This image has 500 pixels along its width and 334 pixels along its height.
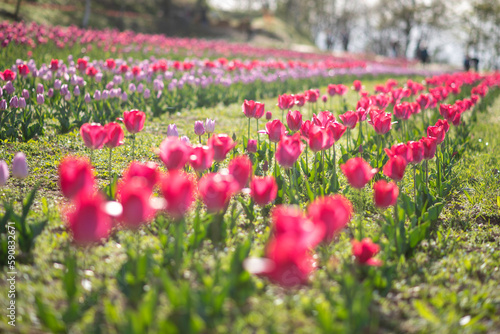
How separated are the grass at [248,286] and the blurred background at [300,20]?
57.3 ft

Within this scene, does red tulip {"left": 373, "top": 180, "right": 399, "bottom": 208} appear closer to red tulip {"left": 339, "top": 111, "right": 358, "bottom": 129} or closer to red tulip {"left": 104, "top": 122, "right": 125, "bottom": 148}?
red tulip {"left": 339, "top": 111, "right": 358, "bottom": 129}

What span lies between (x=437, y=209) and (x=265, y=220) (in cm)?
136

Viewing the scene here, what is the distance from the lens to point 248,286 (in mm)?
2035

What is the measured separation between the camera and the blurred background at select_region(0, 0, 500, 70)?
2570 centimetres

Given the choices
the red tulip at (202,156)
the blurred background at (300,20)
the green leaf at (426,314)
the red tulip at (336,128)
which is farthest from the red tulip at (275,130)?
the blurred background at (300,20)

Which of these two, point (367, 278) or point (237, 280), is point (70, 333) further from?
point (367, 278)

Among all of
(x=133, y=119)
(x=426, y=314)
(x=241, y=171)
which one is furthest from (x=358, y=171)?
(x=133, y=119)

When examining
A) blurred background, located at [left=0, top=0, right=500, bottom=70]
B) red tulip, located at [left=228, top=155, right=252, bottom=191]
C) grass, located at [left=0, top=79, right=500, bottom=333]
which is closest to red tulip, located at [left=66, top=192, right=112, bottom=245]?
grass, located at [left=0, top=79, right=500, bottom=333]

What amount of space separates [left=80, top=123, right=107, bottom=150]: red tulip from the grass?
62 centimetres

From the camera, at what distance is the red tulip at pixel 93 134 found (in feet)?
8.36

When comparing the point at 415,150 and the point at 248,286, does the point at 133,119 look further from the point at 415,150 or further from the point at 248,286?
the point at 415,150

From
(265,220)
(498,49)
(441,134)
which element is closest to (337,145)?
(441,134)

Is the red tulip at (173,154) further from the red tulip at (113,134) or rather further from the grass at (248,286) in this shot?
the red tulip at (113,134)

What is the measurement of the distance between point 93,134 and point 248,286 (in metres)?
1.35
